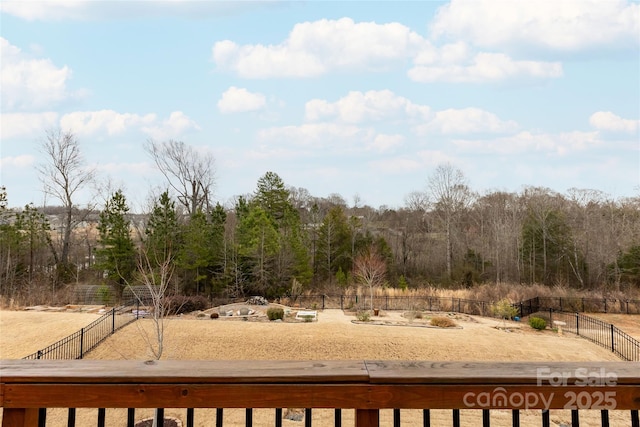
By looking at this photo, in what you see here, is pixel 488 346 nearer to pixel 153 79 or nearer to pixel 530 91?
pixel 530 91

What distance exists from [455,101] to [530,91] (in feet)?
12.8

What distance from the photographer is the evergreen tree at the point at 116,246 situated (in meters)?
23.8

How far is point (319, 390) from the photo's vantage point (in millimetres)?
1419

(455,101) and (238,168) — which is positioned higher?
(455,101)

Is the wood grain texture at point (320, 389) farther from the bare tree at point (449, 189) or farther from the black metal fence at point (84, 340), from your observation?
the bare tree at point (449, 189)

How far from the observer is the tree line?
952 inches

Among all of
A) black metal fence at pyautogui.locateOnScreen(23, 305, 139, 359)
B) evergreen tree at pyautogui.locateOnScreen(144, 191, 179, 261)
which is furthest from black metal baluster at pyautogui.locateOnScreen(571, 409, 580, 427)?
evergreen tree at pyautogui.locateOnScreen(144, 191, 179, 261)

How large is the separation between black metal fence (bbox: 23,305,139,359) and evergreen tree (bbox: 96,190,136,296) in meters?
7.69

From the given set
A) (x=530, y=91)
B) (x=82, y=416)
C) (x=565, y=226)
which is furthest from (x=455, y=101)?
(x=82, y=416)

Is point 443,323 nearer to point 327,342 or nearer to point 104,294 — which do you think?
point 327,342

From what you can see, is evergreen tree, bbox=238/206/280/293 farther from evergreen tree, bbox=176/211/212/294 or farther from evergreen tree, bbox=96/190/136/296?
evergreen tree, bbox=96/190/136/296

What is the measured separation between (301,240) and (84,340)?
16.7m

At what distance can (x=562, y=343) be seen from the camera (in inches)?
533

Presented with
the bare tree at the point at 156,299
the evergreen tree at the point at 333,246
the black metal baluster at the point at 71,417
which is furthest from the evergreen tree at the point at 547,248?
the black metal baluster at the point at 71,417
